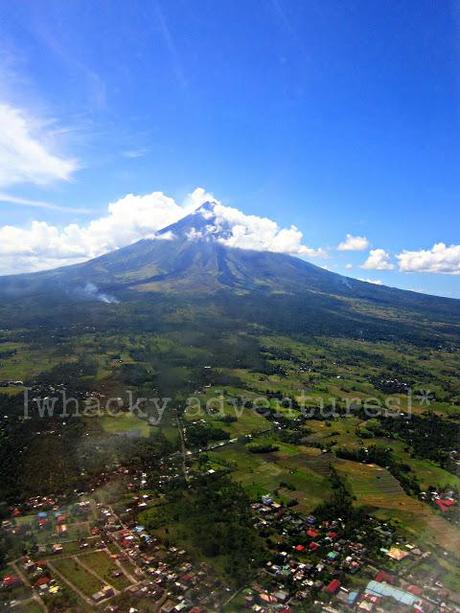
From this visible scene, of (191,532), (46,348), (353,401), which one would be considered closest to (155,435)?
(191,532)

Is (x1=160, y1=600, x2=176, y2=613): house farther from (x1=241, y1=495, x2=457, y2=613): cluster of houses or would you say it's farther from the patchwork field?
the patchwork field

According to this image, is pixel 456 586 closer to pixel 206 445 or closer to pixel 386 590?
pixel 386 590

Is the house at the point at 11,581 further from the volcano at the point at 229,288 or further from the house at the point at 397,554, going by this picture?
the volcano at the point at 229,288

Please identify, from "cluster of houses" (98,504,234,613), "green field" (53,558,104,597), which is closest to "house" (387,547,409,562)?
"cluster of houses" (98,504,234,613)

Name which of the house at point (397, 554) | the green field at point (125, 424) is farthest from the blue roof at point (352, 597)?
the green field at point (125, 424)

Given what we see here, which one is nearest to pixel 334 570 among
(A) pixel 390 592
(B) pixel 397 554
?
(A) pixel 390 592
